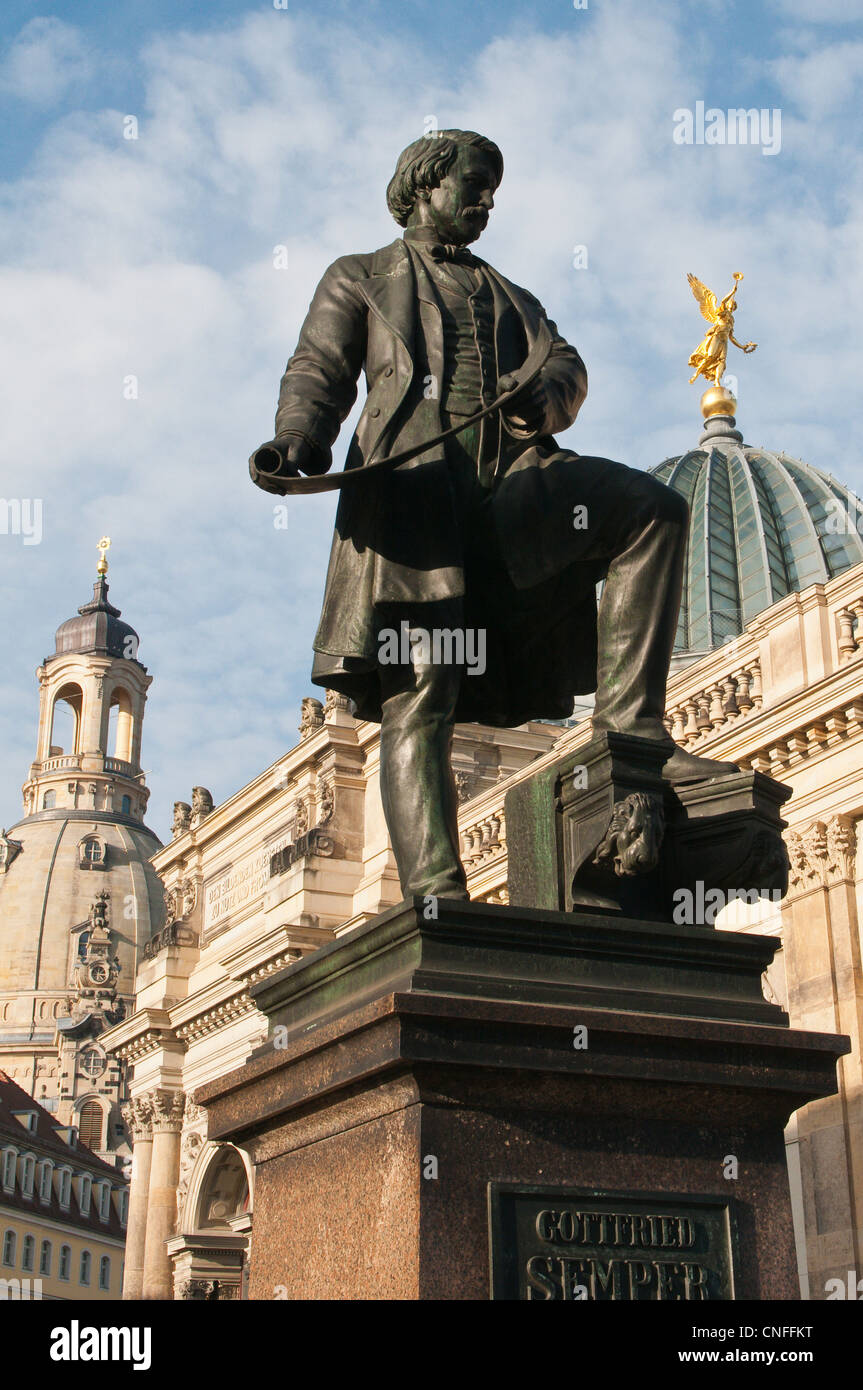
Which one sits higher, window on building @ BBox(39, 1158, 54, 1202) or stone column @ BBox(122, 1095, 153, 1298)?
window on building @ BBox(39, 1158, 54, 1202)

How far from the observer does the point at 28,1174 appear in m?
79.8

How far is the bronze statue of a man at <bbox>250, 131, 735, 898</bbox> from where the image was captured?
541 cm

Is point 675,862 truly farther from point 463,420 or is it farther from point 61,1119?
point 61,1119

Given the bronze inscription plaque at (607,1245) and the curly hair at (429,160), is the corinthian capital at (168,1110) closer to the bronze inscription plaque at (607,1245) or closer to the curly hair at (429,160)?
the curly hair at (429,160)

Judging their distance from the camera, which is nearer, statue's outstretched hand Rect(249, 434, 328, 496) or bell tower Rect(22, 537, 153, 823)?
statue's outstretched hand Rect(249, 434, 328, 496)

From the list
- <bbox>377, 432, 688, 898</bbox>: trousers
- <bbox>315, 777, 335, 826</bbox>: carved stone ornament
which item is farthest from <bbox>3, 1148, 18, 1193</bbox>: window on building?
<bbox>377, 432, 688, 898</bbox>: trousers

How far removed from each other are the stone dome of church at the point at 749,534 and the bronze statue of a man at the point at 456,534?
37167 millimetres

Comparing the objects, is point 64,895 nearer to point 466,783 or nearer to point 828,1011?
point 466,783

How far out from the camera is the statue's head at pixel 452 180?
6.00m

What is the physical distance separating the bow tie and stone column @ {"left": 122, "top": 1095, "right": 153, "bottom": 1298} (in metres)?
41.5

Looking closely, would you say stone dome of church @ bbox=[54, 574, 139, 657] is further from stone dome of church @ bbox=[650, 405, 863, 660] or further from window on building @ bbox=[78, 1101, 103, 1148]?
stone dome of church @ bbox=[650, 405, 863, 660]

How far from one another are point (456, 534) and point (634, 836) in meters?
1.15

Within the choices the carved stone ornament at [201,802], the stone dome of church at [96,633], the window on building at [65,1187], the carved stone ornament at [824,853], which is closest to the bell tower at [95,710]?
the stone dome of church at [96,633]
